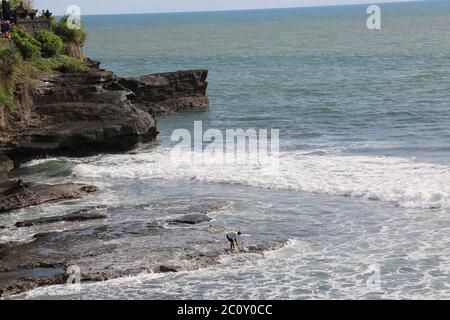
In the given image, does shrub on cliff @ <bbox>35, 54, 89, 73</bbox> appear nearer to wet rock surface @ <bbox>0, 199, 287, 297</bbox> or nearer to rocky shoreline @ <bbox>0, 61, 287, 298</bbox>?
rocky shoreline @ <bbox>0, 61, 287, 298</bbox>

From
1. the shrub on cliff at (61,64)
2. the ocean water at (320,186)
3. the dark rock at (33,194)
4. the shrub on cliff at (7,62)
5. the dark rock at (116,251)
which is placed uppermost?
the shrub on cliff at (7,62)

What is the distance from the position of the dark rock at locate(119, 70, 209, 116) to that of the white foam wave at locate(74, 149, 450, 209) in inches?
520

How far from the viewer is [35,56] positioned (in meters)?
40.0

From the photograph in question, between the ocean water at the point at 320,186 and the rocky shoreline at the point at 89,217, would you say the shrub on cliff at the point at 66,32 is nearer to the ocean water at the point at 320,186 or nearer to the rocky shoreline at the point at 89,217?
the rocky shoreline at the point at 89,217

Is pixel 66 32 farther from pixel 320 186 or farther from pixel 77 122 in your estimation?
pixel 320 186

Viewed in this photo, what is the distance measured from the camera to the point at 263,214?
25.7 meters

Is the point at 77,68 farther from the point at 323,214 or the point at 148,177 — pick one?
the point at 323,214

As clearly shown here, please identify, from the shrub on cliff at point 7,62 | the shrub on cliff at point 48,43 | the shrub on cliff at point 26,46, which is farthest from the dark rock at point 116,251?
the shrub on cliff at point 48,43

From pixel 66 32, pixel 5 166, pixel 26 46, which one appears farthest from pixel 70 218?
pixel 66 32

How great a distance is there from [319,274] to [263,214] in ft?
18.1

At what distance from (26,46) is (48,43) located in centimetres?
262

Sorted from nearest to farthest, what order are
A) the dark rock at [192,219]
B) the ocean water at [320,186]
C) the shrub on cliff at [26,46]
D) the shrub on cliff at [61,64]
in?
1. the ocean water at [320,186]
2. the dark rock at [192,219]
3. the shrub on cliff at [26,46]
4. the shrub on cliff at [61,64]

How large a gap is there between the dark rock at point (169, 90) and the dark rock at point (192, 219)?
23.6 m

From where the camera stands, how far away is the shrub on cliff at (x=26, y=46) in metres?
39.4
